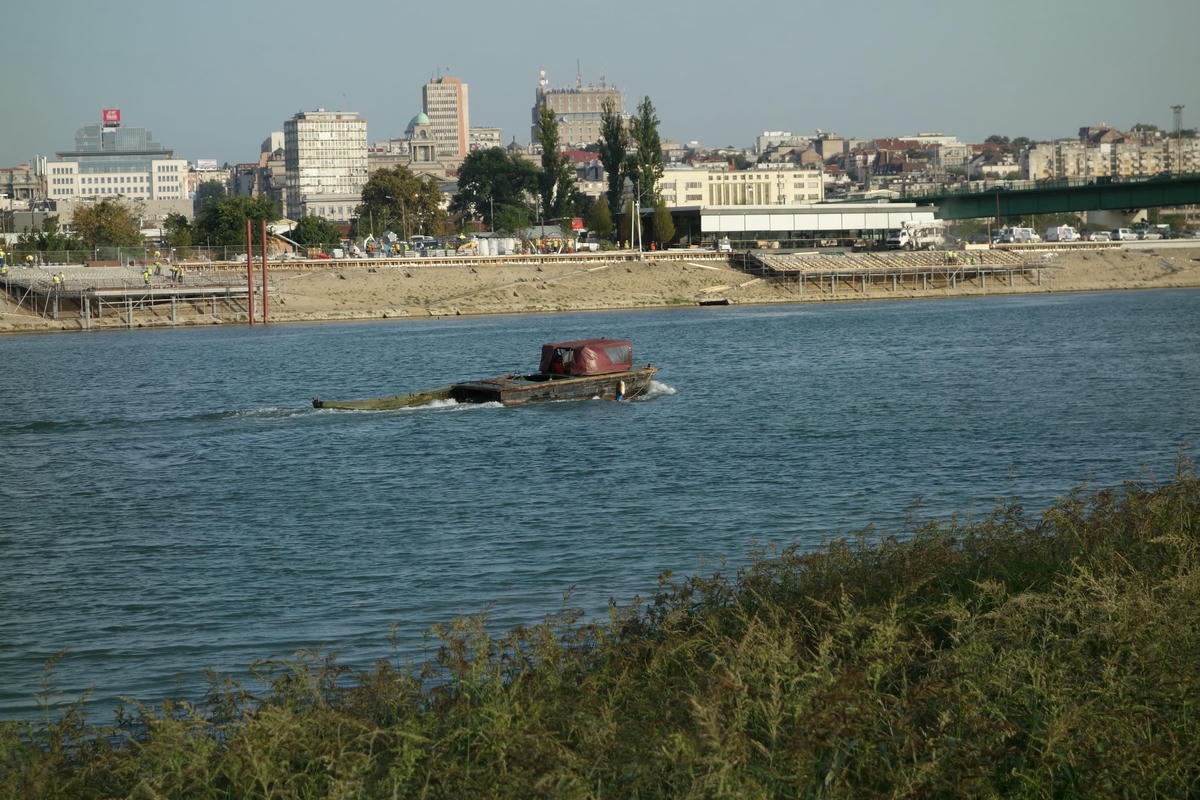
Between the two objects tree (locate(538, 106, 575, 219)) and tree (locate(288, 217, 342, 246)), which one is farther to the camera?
tree (locate(538, 106, 575, 219))

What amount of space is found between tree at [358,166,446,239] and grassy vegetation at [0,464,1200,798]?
146793 mm

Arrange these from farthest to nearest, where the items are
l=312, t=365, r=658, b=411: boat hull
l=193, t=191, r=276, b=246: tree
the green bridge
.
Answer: l=193, t=191, r=276, b=246: tree → the green bridge → l=312, t=365, r=658, b=411: boat hull

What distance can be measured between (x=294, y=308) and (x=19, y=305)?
17.6 metres

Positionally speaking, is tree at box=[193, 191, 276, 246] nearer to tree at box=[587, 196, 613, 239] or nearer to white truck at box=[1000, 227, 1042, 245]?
tree at box=[587, 196, 613, 239]

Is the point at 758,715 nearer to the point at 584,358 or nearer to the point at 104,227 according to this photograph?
the point at 584,358

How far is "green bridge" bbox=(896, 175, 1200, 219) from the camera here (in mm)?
108250

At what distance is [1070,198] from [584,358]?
89074 mm

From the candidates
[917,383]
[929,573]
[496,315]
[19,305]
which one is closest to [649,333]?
[496,315]

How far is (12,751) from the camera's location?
33.1 feet

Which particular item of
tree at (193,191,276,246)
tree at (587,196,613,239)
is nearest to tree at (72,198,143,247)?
tree at (193,191,276,246)

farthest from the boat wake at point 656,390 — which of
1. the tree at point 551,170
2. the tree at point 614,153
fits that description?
the tree at point 551,170

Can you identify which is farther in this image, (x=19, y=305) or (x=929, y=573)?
(x=19, y=305)

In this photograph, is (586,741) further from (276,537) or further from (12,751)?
(276,537)

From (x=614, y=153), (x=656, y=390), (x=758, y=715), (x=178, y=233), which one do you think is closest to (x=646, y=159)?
(x=614, y=153)
